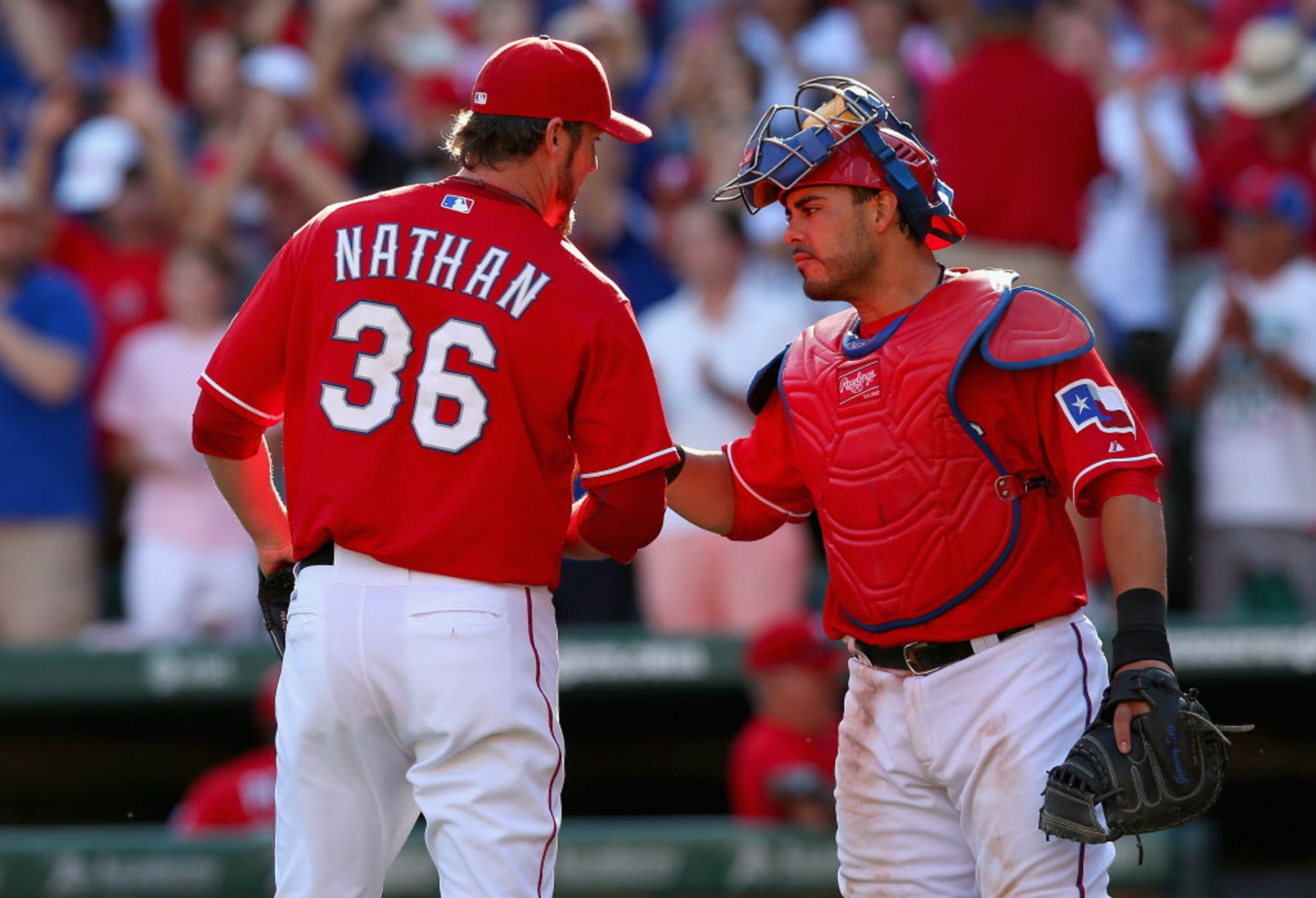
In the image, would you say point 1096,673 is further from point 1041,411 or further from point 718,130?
point 718,130

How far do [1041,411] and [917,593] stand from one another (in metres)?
0.42

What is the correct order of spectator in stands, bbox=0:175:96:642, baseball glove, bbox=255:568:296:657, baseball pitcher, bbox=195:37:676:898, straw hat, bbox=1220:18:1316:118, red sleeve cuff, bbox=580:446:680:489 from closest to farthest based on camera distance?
baseball pitcher, bbox=195:37:676:898, red sleeve cuff, bbox=580:446:680:489, baseball glove, bbox=255:568:296:657, spectator in stands, bbox=0:175:96:642, straw hat, bbox=1220:18:1316:118

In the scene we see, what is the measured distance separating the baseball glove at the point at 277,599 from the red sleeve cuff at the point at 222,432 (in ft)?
0.89

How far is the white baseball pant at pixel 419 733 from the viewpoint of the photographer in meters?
3.45

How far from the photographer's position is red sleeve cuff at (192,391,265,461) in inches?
146

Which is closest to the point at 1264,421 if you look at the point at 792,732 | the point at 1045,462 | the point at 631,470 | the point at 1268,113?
the point at 1268,113

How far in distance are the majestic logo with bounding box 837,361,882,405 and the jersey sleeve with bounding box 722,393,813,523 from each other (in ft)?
0.85

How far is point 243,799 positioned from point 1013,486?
3.91m

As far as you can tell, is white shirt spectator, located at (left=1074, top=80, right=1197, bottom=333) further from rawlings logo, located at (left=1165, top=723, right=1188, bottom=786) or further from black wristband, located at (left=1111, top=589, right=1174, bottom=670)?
rawlings logo, located at (left=1165, top=723, right=1188, bottom=786)

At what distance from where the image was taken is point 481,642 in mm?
3473

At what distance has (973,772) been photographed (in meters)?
3.59

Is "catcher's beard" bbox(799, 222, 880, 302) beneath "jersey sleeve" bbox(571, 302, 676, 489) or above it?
above

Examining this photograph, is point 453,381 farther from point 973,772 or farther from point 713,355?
point 713,355

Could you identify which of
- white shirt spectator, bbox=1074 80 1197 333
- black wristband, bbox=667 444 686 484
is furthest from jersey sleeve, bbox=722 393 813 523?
white shirt spectator, bbox=1074 80 1197 333
